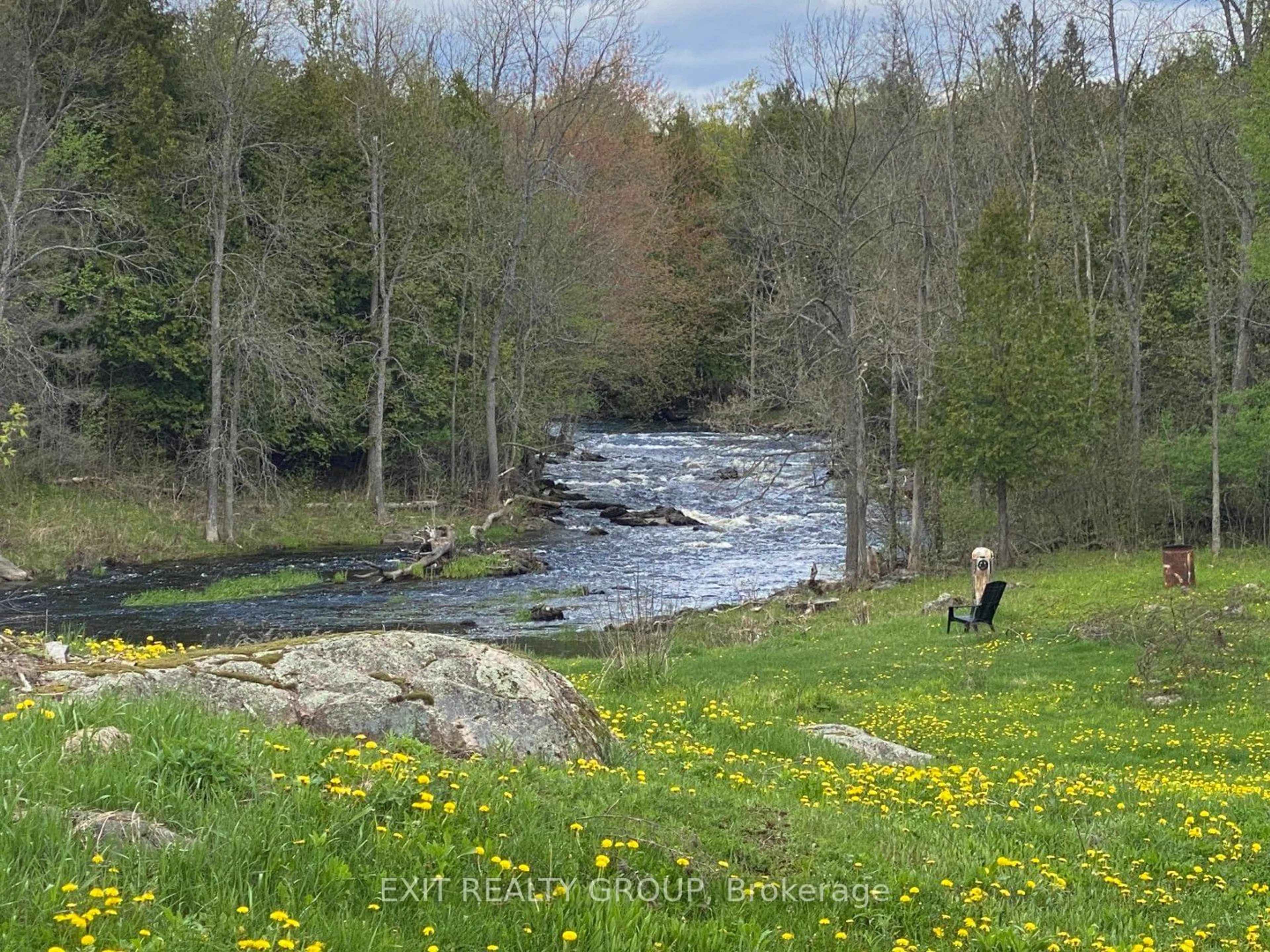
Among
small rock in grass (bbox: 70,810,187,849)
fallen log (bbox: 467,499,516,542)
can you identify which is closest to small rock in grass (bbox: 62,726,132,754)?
small rock in grass (bbox: 70,810,187,849)

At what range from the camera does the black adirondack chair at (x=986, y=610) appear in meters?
18.9

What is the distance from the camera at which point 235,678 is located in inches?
264

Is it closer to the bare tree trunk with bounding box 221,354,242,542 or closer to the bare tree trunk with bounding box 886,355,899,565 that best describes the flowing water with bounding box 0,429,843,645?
the bare tree trunk with bounding box 886,355,899,565

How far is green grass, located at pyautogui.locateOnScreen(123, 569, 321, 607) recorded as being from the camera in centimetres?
2500

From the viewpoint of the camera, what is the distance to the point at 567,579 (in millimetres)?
29062

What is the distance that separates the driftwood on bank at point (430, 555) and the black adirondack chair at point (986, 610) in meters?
14.6

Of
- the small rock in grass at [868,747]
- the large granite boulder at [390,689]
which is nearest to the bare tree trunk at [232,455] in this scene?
the small rock in grass at [868,747]

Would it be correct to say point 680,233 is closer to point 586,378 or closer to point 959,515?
point 586,378

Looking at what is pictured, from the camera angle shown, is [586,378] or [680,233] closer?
[586,378]

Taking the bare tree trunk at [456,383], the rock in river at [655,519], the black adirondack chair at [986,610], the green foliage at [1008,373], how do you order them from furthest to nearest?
the bare tree trunk at [456,383], the rock in river at [655,519], the green foliage at [1008,373], the black adirondack chair at [986,610]

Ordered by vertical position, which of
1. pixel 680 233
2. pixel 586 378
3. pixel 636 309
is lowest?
pixel 586 378

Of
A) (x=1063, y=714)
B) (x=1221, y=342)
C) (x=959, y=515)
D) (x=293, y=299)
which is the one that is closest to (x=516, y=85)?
(x=293, y=299)

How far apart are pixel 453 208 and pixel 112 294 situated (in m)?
12.0

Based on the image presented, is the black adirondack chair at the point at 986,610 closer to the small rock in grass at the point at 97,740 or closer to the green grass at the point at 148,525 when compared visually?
the small rock in grass at the point at 97,740
